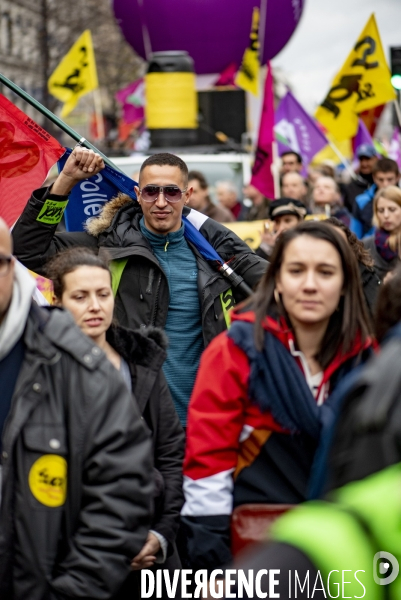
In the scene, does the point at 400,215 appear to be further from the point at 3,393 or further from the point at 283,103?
the point at 283,103

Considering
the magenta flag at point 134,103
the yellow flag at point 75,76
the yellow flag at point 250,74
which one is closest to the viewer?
the yellow flag at point 250,74

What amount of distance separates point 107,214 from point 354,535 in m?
4.00

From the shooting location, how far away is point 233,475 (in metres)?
3.38

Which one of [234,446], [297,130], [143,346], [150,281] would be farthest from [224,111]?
[234,446]

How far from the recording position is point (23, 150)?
5789mm

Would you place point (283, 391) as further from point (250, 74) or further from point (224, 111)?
point (224, 111)

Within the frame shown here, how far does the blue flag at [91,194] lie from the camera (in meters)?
5.79

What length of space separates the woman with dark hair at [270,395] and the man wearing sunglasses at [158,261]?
5.20 feet

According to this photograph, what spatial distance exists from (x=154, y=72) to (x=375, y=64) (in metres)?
4.80

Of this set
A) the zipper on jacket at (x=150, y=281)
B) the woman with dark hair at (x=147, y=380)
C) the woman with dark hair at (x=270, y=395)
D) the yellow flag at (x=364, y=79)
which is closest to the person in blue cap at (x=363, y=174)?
the yellow flag at (x=364, y=79)

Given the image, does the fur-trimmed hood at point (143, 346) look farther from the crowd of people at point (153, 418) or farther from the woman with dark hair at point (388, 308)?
the woman with dark hair at point (388, 308)

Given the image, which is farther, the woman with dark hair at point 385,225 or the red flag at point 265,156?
the red flag at point 265,156

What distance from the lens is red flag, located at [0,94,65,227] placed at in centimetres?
571

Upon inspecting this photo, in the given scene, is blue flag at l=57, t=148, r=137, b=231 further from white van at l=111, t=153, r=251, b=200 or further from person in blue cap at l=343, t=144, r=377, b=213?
white van at l=111, t=153, r=251, b=200
